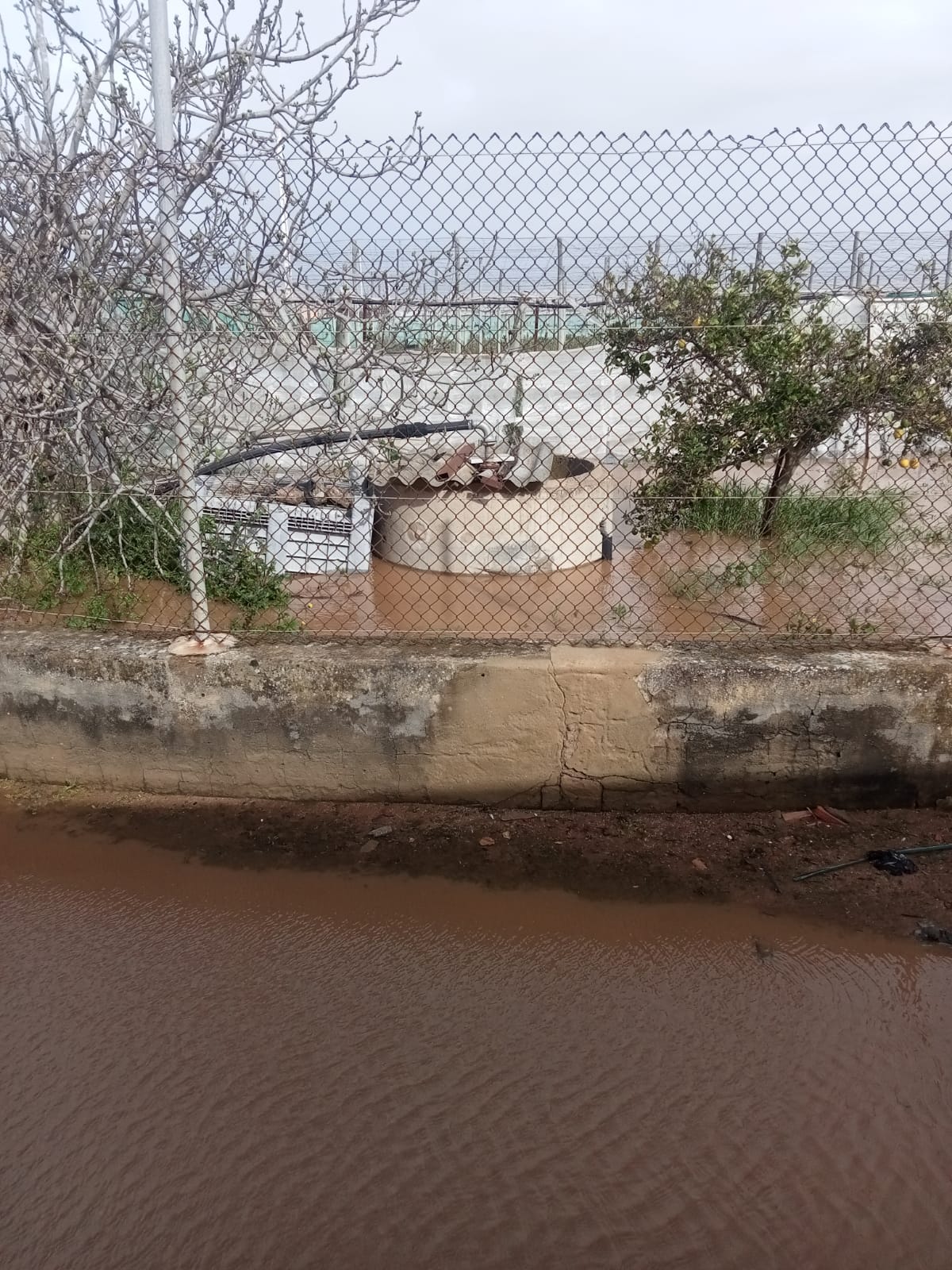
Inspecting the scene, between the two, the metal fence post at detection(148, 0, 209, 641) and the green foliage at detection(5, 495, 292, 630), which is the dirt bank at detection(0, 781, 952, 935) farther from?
the green foliage at detection(5, 495, 292, 630)

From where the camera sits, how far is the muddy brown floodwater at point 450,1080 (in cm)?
195

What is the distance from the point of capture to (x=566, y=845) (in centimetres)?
336

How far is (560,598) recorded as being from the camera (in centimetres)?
601

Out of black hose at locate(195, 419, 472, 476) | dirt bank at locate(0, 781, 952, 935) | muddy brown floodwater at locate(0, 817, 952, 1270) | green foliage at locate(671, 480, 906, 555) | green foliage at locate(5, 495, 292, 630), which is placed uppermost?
black hose at locate(195, 419, 472, 476)

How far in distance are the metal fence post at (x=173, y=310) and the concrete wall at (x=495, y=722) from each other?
39cm

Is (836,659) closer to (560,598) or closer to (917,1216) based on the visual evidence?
(917,1216)

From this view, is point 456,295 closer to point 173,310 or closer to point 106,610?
point 173,310

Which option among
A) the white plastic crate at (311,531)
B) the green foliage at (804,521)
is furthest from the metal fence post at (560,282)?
the white plastic crate at (311,531)

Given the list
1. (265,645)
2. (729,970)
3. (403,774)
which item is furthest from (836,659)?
(265,645)

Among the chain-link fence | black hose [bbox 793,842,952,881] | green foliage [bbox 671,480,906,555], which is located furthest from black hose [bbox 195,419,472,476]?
black hose [bbox 793,842,952,881]

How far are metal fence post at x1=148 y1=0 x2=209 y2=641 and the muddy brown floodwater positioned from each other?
3.90 ft

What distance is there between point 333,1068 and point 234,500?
4253mm

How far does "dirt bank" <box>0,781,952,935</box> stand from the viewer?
10.1ft

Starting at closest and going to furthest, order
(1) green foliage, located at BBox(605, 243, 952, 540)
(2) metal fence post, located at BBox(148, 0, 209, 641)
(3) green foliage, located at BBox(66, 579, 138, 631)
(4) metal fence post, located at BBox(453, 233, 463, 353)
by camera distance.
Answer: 1. (2) metal fence post, located at BBox(148, 0, 209, 641)
2. (4) metal fence post, located at BBox(453, 233, 463, 353)
3. (3) green foliage, located at BBox(66, 579, 138, 631)
4. (1) green foliage, located at BBox(605, 243, 952, 540)
